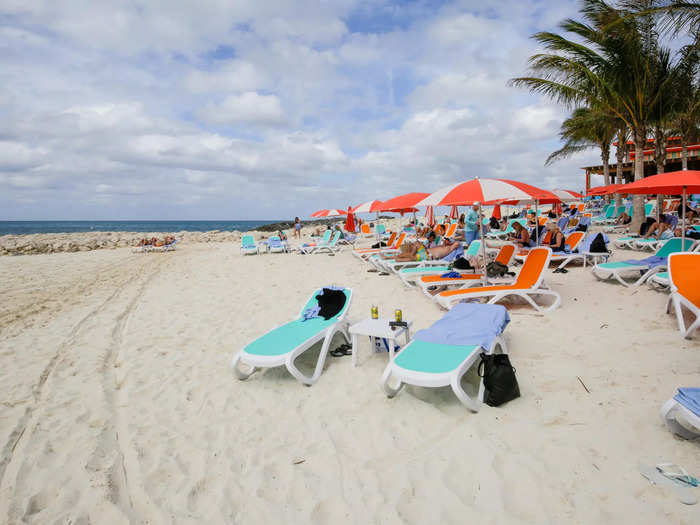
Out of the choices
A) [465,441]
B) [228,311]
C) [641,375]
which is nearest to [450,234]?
[228,311]

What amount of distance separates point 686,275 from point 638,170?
359 inches

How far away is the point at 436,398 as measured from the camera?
2.98m

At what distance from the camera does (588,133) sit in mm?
19531

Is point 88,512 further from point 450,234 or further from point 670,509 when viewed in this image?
point 450,234

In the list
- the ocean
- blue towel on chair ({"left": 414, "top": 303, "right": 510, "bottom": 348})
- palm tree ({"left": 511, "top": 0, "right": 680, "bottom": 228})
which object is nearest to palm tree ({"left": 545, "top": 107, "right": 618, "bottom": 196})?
palm tree ({"left": 511, "top": 0, "right": 680, "bottom": 228})

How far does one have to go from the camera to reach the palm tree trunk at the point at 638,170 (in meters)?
11.0

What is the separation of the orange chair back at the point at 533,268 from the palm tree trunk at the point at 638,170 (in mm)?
8208

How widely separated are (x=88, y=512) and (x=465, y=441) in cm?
234

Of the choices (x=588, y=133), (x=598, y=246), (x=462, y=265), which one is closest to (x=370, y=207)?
(x=462, y=265)

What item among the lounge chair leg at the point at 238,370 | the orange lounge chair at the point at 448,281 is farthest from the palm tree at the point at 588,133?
the lounge chair leg at the point at 238,370

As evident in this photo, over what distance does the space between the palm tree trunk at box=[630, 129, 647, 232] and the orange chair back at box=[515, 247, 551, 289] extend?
26.9 ft

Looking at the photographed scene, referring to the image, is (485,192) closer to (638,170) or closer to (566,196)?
(566,196)

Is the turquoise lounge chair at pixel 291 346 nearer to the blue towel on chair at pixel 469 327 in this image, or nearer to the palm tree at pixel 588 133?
the blue towel on chair at pixel 469 327

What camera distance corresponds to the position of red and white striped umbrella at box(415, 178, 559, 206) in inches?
184
